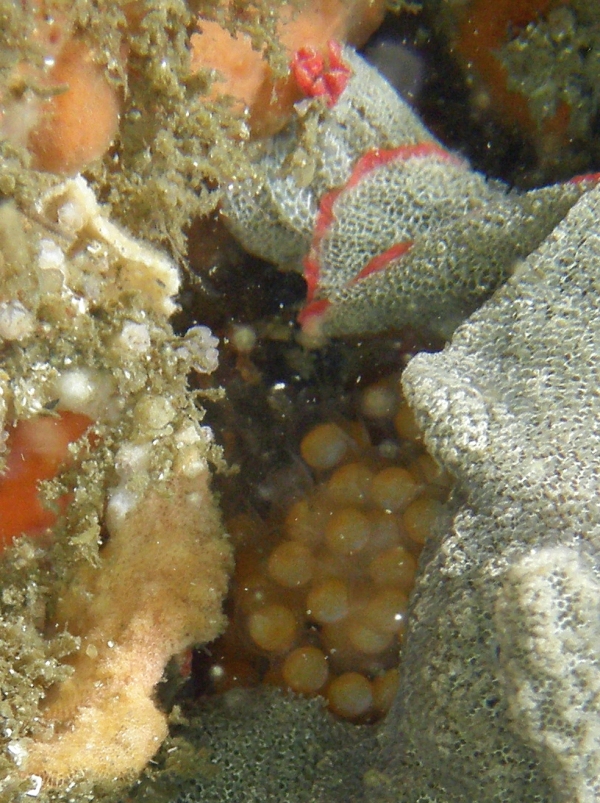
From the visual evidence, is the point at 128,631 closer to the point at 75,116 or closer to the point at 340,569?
the point at 340,569

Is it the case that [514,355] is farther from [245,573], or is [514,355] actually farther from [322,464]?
[245,573]

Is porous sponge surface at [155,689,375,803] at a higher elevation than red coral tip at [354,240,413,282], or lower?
lower

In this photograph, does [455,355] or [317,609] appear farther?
[317,609]

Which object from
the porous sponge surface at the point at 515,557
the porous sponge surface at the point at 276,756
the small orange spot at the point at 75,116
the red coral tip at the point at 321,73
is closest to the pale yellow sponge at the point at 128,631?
the porous sponge surface at the point at 276,756

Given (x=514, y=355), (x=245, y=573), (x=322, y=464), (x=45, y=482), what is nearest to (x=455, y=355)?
(x=514, y=355)

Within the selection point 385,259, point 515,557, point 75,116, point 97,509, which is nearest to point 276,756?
point 97,509

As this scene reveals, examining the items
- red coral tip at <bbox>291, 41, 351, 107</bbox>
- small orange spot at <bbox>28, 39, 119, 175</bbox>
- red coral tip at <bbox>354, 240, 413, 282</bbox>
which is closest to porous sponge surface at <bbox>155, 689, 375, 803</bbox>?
red coral tip at <bbox>354, 240, 413, 282</bbox>

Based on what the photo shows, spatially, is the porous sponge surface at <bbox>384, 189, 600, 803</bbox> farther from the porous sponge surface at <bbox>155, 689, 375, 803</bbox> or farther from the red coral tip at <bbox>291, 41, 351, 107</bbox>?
the red coral tip at <bbox>291, 41, 351, 107</bbox>
